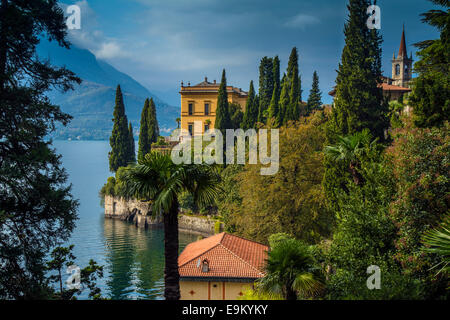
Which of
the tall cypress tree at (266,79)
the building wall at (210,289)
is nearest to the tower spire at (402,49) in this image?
the tall cypress tree at (266,79)

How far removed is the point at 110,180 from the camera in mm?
61906

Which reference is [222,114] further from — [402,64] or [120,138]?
[402,64]

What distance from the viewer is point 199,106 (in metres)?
63.8

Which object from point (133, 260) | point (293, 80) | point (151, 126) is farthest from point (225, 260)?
point (151, 126)

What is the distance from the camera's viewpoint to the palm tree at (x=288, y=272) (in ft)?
34.6

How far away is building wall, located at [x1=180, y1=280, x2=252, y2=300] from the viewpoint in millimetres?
19719

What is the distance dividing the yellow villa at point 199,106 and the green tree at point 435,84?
49.3 meters

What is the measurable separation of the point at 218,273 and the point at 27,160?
11846mm

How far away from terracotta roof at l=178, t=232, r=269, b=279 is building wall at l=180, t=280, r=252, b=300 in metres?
0.40

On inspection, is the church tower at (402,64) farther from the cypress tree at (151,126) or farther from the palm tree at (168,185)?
the palm tree at (168,185)

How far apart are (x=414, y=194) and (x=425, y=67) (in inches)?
186

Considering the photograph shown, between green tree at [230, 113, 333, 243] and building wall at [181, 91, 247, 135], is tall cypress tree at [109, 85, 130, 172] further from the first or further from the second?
green tree at [230, 113, 333, 243]

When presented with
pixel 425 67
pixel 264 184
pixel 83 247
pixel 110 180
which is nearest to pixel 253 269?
pixel 264 184

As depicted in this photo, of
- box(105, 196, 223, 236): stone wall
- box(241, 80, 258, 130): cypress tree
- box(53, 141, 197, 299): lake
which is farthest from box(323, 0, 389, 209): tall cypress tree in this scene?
box(105, 196, 223, 236): stone wall
